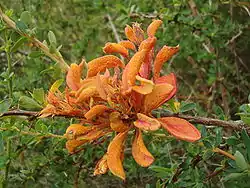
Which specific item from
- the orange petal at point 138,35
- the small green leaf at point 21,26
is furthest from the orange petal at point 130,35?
the small green leaf at point 21,26

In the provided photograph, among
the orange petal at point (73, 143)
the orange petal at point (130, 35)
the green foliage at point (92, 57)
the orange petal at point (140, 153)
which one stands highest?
the orange petal at point (130, 35)

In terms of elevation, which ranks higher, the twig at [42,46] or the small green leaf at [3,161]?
the twig at [42,46]

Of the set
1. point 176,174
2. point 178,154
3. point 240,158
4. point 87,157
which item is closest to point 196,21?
point 178,154

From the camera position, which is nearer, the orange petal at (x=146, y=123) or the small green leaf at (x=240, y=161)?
the orange petal at (x=146, y=123)

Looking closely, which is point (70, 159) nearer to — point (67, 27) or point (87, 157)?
point (87, 157)

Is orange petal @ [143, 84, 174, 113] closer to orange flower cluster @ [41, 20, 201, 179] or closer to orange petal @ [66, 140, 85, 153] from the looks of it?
orange flower cluster @ [41, 20, 201, 179]

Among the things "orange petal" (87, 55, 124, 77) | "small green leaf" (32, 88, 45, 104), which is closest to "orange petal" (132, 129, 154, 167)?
"orange petal" (87, 55, 124, 77)

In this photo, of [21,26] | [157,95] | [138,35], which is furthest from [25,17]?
[157,95]

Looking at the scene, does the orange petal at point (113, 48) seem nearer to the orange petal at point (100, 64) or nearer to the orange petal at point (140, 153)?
the orange petal at point (100, 64)

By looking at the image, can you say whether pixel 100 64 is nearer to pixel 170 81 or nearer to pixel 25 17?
pixel 170 81
